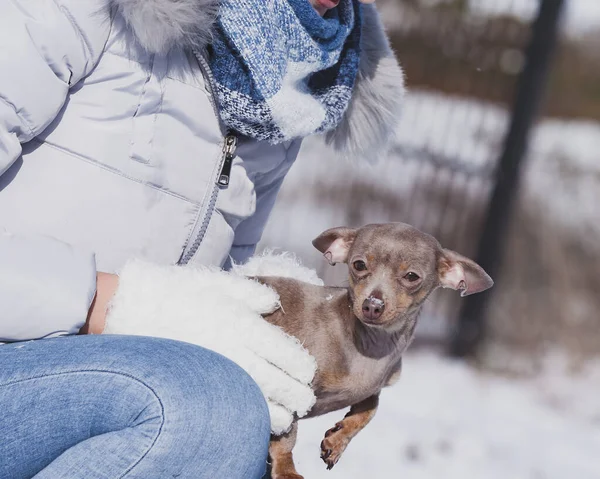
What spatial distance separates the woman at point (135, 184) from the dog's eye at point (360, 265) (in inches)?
11.6

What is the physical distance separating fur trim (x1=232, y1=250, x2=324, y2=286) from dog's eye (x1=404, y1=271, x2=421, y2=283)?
309 mm

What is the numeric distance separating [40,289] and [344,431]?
748mm

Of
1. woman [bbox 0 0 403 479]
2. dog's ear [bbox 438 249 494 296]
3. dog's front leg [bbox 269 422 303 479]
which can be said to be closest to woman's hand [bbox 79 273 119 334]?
woman [bbox 0 0 403 479]

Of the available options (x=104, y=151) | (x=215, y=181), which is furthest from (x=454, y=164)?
(x=104, y=151)

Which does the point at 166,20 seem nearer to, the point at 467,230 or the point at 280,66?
the point at 280,66

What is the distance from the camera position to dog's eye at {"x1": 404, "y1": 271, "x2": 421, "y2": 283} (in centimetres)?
196

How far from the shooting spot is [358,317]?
1.89 meters

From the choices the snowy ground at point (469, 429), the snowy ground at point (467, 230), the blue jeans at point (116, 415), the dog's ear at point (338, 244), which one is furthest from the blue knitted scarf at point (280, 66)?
the snowy ground at point (467, 230)

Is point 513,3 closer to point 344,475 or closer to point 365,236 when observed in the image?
point 344,475

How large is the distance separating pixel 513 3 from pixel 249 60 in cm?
313

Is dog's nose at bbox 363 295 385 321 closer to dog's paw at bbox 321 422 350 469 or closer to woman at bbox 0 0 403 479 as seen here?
woman at bbox 0 0 403 479

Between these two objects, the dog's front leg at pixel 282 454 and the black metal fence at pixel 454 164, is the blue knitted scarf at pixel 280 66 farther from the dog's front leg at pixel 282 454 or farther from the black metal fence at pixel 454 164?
the black metal fence at pixel 454 164

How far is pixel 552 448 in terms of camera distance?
13.6 ft

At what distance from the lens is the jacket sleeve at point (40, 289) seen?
1658mm
